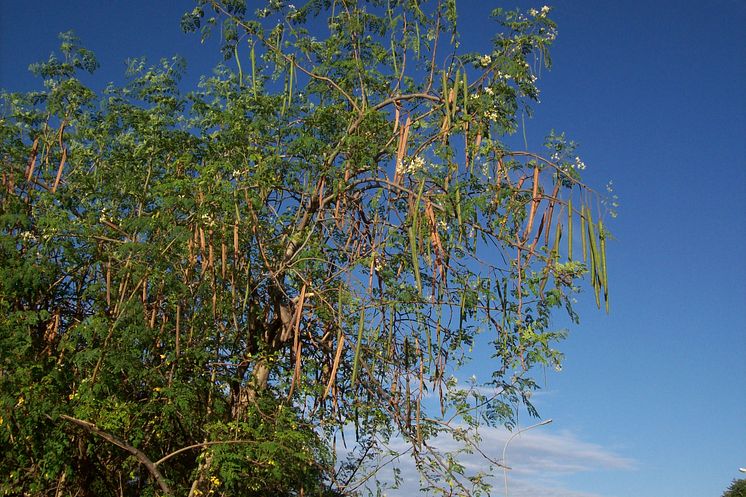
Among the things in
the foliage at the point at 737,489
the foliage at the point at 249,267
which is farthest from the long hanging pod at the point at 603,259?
the foliage at the point at 737,489

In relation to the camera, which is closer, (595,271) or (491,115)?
(595,271)

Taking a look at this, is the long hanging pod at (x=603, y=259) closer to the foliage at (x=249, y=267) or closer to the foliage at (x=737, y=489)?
the foliage at (x=249, y=267)

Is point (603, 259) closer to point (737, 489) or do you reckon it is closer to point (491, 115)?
point (491, 115)

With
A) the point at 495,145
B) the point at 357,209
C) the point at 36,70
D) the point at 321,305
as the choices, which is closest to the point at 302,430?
the point at 321,305

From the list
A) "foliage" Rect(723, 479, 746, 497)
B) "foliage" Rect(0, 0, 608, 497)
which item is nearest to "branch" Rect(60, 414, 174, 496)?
"foliage" Rect(0, 0, 608, 497)

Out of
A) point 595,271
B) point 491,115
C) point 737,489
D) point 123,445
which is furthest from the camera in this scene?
point 737,489

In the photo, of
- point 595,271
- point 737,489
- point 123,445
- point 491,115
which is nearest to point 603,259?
point 595,271

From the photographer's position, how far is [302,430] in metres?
7.91

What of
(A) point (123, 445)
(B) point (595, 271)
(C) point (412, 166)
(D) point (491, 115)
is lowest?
(A) point (123, 445)

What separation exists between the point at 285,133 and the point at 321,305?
7.38 feet

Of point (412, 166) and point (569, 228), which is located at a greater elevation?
point (412, 166)

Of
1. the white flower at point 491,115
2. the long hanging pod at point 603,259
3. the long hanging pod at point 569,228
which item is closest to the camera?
the long hanging pod at point 603,259

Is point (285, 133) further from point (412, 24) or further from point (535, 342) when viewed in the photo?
point (535, 342)

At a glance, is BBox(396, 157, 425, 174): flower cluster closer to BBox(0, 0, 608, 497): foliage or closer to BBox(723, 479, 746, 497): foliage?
BBox(0, 0, 608, 497): foliage
